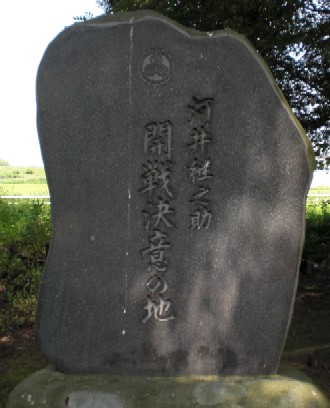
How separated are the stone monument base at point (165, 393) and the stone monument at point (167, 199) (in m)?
0.10

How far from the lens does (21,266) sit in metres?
5.61

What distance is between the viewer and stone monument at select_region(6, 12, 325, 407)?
313 cm

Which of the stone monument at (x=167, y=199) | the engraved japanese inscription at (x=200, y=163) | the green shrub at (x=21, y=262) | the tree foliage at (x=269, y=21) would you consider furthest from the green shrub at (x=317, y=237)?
the engraved japanese inscription at (x=200, y=163)

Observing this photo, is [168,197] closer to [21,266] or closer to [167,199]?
[167,199]

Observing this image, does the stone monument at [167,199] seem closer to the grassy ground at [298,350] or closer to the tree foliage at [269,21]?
the grassy ground at [298,350]

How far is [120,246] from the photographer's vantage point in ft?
10.4

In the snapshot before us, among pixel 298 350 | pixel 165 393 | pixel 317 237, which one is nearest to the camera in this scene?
pixel 165 393

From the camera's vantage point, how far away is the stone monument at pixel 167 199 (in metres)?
3.13

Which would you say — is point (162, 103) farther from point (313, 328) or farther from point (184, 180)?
point (313, 328)

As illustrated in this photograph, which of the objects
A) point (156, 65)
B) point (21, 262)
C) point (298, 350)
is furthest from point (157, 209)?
point (21, 262)

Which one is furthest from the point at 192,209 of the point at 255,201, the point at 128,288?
the point at 128,288

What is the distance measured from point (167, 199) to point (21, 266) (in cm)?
293

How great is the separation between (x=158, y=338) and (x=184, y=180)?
3.08 ft

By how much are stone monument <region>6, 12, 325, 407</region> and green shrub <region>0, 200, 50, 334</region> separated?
216cm
